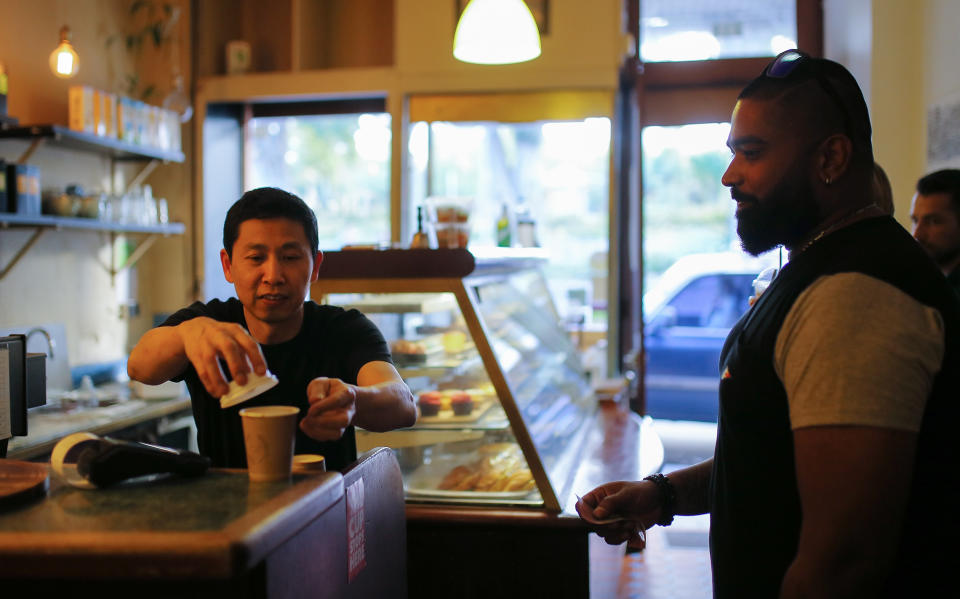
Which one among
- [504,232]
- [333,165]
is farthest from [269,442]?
[333,165]

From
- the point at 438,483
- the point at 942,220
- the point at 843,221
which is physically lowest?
the point at 438,483

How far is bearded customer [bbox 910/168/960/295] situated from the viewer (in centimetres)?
292

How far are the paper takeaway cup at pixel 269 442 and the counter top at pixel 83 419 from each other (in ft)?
7.61

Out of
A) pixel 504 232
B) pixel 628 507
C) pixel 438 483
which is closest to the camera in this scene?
pixel 628 507

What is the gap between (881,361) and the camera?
3.43ft

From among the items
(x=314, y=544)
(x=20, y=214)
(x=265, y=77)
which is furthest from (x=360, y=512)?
(x=265, y=77)

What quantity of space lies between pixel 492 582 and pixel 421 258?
1.01 meters

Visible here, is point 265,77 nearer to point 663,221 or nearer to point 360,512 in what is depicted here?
point 663,221

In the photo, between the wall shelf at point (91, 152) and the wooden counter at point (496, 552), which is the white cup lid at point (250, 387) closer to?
the wooden counter at point (496, 552)

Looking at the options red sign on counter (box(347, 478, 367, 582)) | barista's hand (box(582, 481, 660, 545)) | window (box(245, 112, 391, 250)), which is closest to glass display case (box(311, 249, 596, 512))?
barista's hand (box(582, 481, 660, 545))

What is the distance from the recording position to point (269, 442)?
1.19m

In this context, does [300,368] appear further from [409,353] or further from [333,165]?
[333,165]

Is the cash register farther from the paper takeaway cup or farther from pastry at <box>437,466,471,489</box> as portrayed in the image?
pastry at <box>437,466,471,489</box>

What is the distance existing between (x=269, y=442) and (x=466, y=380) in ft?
5.38
